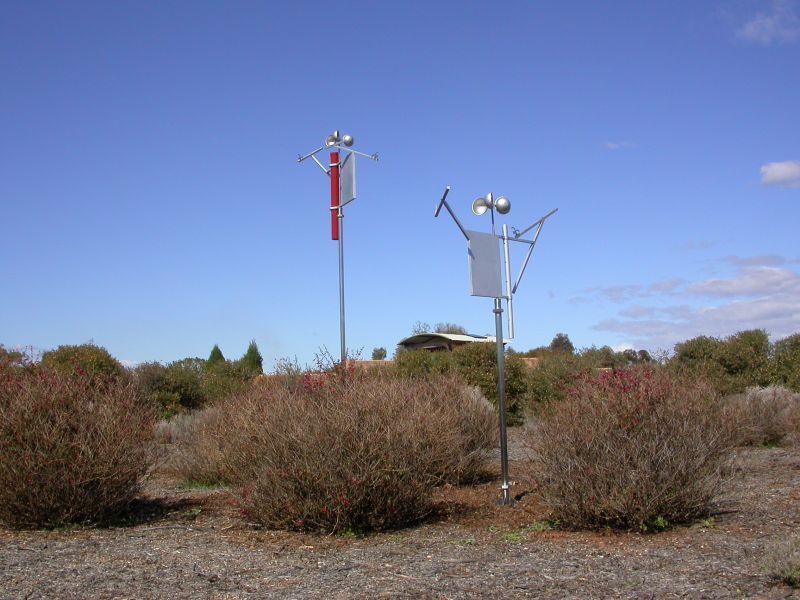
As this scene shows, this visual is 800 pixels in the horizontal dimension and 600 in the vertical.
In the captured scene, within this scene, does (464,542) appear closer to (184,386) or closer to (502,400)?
(502,400)

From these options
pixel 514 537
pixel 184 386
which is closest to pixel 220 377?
pixel 184 386

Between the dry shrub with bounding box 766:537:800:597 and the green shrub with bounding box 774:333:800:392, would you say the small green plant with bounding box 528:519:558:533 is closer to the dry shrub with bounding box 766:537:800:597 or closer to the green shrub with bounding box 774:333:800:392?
the dry shrub with bounding box 766:537:800:597

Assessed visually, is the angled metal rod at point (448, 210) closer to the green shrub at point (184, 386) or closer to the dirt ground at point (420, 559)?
the dirt ground at point (420, 559)

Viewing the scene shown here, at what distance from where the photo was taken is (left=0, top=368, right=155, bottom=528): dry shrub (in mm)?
8508

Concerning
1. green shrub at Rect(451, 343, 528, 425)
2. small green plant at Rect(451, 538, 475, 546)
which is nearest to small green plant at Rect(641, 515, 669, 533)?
small green plant at Rect(451, 538, 475, 546)

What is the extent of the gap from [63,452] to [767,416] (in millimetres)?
12005

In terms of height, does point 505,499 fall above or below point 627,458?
below

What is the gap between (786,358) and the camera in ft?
75.4

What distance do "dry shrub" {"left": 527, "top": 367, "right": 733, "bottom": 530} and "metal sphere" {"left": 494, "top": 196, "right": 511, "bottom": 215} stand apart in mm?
2722

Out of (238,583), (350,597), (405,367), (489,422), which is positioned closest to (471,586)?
(350,597)

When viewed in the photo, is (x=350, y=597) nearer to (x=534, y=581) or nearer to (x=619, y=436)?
(x=534, y=581)

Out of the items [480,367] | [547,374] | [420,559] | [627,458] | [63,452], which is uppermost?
[480,367]

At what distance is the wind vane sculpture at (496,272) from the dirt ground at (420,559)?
3.30 ft

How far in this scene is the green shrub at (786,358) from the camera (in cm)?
2218
